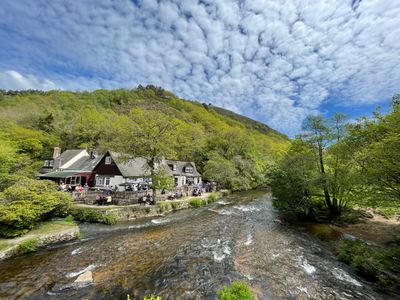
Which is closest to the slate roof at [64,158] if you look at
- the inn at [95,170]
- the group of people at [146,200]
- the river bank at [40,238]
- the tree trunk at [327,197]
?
the inn at [95,170]

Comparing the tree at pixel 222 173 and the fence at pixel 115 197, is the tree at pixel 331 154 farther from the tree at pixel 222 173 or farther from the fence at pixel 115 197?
the tree at pixel 222 173

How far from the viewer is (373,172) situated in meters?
12.4

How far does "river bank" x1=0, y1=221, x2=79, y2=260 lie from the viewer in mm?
11500

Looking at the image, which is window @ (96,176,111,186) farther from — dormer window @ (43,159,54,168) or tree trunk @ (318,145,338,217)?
tree trunk @ (318,145,338,217)

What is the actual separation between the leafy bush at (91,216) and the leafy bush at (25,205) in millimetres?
2290

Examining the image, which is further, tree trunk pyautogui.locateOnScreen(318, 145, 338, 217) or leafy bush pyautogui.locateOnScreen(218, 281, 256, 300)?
tree trunk pyautogui.locateOnScreen(318, 145, 338, 217)

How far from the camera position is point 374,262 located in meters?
10.4

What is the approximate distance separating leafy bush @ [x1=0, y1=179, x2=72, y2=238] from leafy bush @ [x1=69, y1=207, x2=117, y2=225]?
229 cm

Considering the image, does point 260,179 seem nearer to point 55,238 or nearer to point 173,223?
point 173,223

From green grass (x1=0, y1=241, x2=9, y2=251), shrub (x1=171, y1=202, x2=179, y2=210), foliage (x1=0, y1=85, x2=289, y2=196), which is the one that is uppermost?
foliage (x1=0, y1=85, x2=289, y2=196)

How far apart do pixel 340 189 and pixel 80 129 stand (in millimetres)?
57635

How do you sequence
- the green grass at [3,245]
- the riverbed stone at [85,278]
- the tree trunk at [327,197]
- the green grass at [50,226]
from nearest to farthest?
1. the riverbed stone at [85,278]
2. the green grass at [3,245]
3. the green grass at [50,226]
4. the tree trunk at [327,197]

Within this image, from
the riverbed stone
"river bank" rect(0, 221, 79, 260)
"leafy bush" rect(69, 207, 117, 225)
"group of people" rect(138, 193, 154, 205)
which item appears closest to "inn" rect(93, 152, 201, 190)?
"group of people" rect(138, 193, 154, 205)

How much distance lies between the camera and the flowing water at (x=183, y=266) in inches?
330
